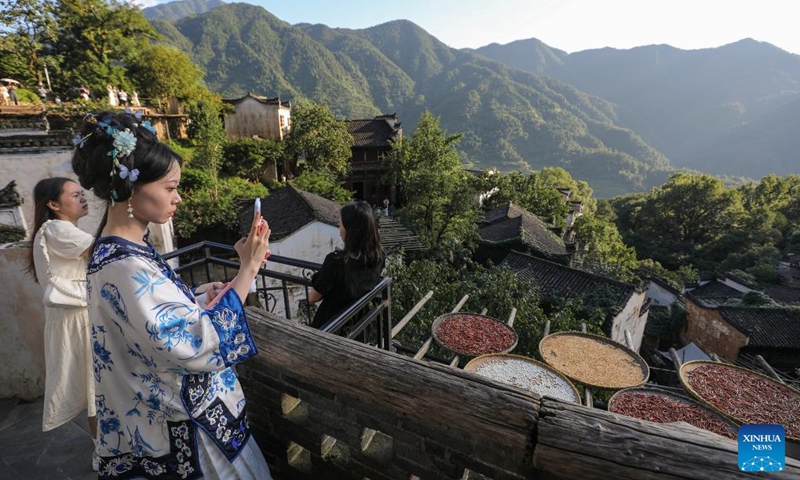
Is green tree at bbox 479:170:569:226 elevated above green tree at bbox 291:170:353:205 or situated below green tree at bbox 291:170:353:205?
below

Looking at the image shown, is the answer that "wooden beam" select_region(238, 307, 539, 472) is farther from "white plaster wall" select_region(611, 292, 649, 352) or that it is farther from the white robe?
"white plaster wall" select_region(611, 292, 649, 352)

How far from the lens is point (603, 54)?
182m

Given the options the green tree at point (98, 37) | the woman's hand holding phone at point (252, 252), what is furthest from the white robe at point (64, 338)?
the green tree at point (98, 37)

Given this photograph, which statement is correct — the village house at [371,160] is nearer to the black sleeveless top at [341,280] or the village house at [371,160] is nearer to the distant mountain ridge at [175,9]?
the black sleeveless top at [341,280]

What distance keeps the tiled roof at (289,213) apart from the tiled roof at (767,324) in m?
18.8

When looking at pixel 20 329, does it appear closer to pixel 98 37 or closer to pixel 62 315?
pixel 62 315

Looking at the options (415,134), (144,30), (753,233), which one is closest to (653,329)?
(415,134)

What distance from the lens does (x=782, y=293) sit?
24469 millimetres

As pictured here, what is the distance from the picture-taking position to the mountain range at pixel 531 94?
7588cm

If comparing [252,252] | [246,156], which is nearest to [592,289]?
[252,252]

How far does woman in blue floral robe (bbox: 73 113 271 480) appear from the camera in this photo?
1.26 metres

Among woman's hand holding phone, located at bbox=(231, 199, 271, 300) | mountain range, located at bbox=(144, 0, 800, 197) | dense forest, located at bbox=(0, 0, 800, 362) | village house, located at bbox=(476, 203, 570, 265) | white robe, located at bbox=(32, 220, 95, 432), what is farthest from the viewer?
mountain range, located at bbox=(144, 0, 800, 197)

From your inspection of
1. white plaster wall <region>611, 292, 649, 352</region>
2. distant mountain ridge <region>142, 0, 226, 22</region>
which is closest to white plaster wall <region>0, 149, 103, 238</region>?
white plaster wall <region>611, 292, 649, 352</region>

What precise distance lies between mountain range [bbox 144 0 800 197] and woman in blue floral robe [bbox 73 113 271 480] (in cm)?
5275
